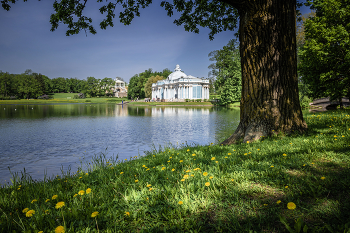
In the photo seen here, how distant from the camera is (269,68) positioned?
4.94 m

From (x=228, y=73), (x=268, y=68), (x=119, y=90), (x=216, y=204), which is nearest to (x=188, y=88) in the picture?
(x=228, y=73)

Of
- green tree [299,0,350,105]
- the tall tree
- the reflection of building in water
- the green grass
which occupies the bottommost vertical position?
the green grass

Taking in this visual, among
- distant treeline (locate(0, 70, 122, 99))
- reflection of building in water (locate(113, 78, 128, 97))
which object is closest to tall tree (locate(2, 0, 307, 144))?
distant treeline (locate(0, 70, 122, 99))

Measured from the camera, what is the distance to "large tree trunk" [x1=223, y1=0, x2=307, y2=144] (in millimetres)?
4797

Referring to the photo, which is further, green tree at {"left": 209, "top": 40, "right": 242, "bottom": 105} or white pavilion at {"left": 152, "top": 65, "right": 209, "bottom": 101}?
white pavilion at {"left": 152, "top": 65, "right": 209, "bottom": 101}

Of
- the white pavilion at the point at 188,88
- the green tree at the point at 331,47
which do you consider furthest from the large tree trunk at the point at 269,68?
the white pavilion at the point at 188,88

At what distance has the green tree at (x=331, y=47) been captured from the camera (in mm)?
13188

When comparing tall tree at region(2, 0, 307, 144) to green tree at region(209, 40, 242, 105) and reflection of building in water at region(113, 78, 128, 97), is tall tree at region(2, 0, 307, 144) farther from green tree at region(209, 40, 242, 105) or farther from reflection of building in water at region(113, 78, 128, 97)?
reflection of building in water at region(113, 78, 128, 97)

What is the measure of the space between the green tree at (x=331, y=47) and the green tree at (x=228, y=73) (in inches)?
1155

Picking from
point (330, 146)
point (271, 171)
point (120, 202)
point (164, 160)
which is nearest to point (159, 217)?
point (120, 202)

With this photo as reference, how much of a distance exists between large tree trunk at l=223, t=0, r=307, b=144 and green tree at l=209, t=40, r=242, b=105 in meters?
40.6

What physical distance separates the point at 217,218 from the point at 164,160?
237 cm

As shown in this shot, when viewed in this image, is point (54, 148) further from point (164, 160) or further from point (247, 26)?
point (247, 26)

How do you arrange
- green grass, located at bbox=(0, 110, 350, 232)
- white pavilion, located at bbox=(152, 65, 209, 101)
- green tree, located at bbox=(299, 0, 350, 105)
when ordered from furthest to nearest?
white pavilion, located at bbox=(152, 65, 209, 101)
green tree, located at bbox=(299, 0, 350, 105)
green grass, located at bbox=(0, 110, 350, 232)
